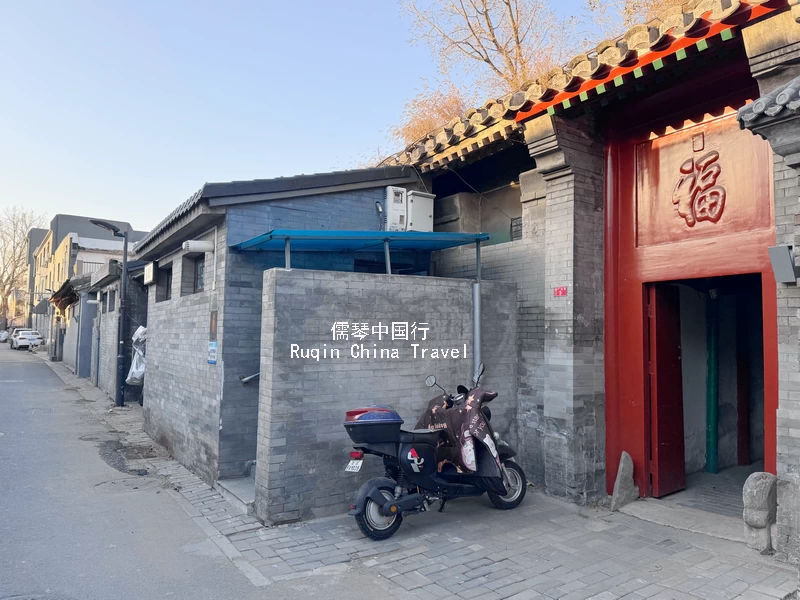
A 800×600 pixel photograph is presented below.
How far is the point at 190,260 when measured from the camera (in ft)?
29.4

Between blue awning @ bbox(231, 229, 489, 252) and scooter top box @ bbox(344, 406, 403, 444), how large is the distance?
201 cm

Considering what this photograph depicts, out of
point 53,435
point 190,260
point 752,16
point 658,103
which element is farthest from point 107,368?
point 752,16

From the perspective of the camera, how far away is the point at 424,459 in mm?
5664

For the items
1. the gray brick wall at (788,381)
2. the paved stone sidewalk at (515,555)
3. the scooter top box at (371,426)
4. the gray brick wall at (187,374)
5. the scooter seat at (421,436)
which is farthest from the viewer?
the gray brick wall at (187,374)

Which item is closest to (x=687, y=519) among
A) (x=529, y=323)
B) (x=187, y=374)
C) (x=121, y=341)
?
(x=529, y=323)

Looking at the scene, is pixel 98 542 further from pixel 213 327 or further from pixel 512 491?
pixel 512 491

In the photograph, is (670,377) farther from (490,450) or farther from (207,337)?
(207,337)

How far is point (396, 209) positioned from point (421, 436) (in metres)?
3.82

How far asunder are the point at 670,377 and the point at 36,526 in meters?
7.18

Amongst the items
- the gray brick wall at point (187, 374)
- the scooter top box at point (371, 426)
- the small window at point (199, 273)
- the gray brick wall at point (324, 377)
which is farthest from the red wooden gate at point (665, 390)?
the small window at point (199, 273)

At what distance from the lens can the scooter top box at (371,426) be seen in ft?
17.9

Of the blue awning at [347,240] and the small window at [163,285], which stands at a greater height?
the blue awning at [347,240]

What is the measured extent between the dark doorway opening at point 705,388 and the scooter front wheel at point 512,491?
1592 mm

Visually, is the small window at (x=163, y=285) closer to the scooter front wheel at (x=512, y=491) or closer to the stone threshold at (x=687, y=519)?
the scooter front wheel at (x=512, y=491)
